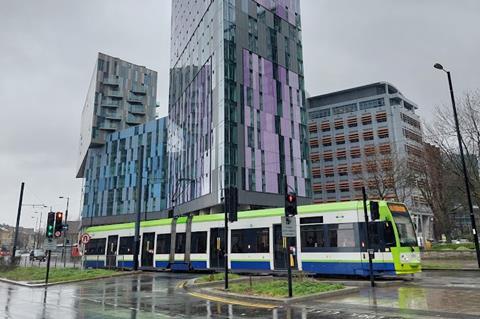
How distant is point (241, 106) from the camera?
54469 mm

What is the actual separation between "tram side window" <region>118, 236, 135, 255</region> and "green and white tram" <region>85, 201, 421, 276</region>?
7cm

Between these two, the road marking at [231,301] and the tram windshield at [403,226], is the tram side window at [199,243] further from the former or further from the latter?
the tram windshield at [403,226]

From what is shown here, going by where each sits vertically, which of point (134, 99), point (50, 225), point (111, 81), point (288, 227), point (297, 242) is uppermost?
point (111, 81)

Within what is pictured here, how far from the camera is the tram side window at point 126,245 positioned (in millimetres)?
29000

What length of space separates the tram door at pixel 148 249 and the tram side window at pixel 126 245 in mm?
1137

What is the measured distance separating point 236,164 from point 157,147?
43594 millimetres

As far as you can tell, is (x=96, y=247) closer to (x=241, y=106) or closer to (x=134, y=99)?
(x=241, y=106)

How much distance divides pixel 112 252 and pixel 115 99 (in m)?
75.7

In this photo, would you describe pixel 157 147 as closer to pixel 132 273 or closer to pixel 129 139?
pixel 129 139

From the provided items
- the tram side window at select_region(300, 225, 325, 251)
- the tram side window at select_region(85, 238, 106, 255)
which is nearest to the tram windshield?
the tram side window at select_region(300, 225, 325, 251)

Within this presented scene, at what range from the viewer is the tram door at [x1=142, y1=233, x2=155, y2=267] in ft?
90.6

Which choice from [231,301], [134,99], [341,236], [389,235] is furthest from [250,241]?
[134,99]

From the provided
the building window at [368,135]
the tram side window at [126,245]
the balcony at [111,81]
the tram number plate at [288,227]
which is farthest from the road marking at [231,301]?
the balcony at [111,81]

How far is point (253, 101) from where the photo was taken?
56.6 metres
